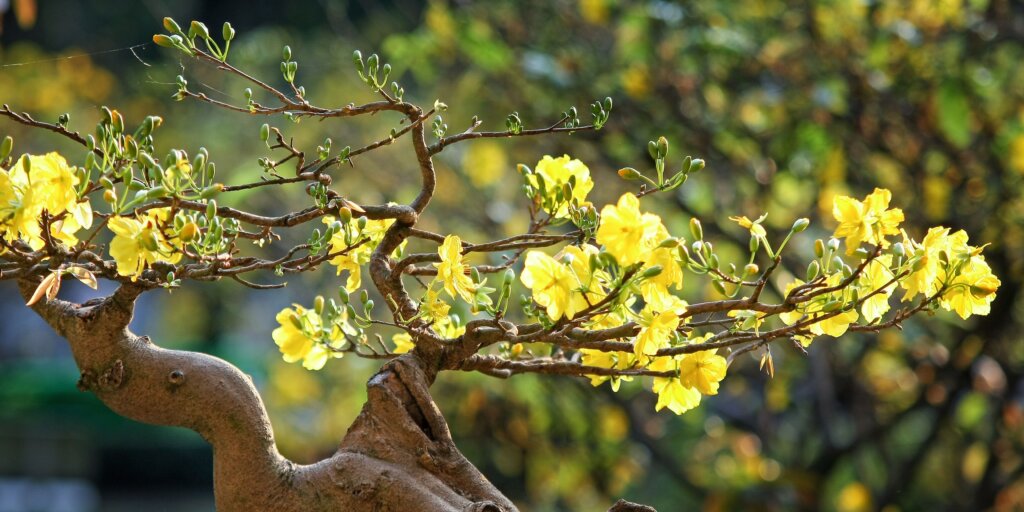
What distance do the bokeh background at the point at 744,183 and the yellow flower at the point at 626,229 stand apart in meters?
1.31

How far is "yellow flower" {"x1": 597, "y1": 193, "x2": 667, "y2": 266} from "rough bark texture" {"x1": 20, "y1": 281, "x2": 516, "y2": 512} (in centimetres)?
31

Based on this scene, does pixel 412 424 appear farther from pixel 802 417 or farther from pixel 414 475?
pixel 802 417

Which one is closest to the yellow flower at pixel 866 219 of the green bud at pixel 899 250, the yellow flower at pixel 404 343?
the green bud at pixel 899 250

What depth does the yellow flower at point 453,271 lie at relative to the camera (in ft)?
2.93

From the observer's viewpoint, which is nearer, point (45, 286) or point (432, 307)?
point (45, 286)

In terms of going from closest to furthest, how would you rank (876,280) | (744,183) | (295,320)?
(876,280), (295,320), (744,183)

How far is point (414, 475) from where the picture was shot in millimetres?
1006

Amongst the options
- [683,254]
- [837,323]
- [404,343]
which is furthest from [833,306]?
[404,343]

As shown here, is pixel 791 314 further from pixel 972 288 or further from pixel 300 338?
pixel 300 338

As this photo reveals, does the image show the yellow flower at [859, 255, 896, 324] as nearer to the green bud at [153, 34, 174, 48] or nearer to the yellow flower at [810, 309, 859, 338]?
the yellow flower at [810, 309, 859, 338]

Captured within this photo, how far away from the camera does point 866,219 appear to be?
0.86 meters

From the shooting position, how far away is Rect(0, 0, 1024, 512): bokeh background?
8.76 ft

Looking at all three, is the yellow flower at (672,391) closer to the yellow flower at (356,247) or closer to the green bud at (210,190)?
the yellow flower at (356,247)

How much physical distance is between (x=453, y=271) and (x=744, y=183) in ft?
7.68
